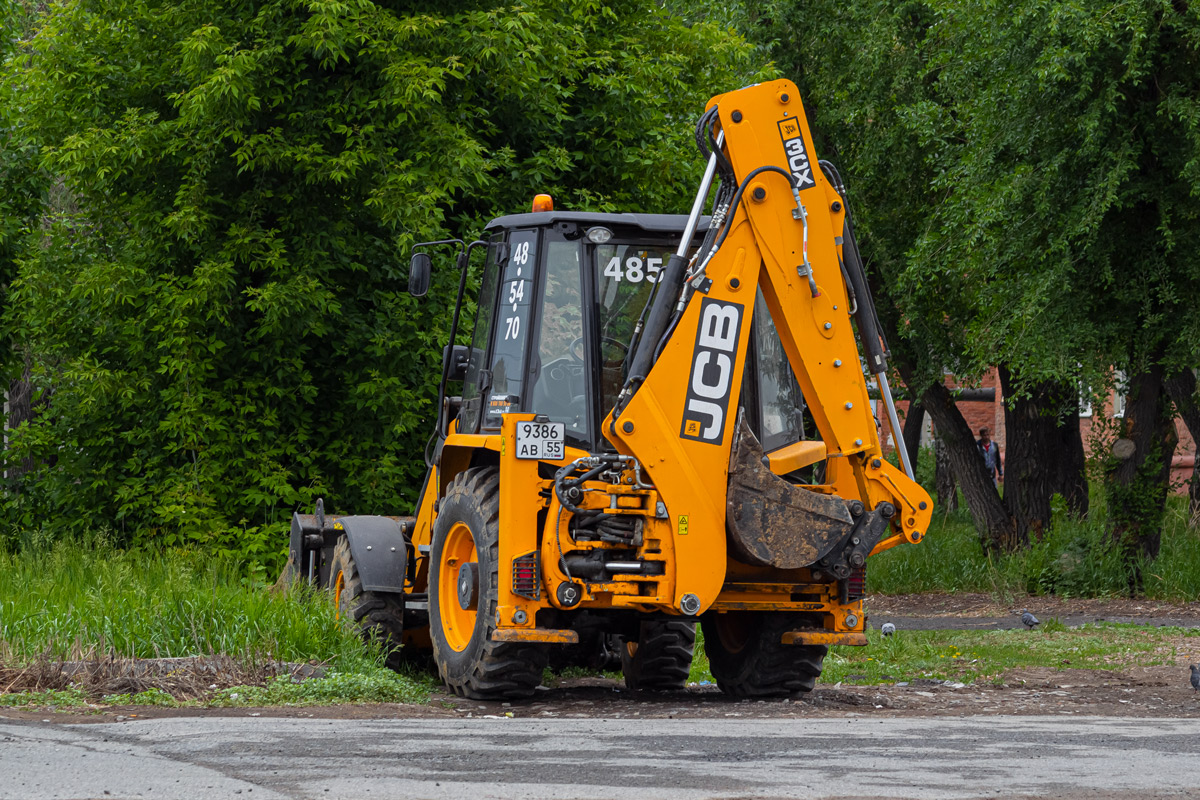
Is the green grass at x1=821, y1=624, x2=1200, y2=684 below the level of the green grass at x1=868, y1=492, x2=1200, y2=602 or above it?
below

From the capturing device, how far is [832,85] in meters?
21.2

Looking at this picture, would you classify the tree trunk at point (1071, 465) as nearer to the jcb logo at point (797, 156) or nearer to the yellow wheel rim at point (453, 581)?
the jcb logo at point (797, 156)

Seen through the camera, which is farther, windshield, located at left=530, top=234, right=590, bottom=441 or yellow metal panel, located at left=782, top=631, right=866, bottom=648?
windshield, located at left=530, top=234, right=590, bottom=441

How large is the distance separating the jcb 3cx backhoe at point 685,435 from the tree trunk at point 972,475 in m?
11.5

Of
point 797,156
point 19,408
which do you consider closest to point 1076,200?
point 797,156

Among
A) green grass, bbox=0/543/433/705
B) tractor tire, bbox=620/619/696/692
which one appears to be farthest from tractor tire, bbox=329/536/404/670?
tractor tire, bbox=620/619/696/692

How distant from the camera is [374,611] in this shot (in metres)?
10.4

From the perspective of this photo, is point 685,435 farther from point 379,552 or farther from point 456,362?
point 379,552

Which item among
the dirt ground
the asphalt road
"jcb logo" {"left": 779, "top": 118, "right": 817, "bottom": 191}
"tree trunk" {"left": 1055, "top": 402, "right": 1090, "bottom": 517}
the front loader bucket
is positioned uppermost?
"jcb logo" {"left": 779, "top": 118, "right": 817, "bottom": 191}

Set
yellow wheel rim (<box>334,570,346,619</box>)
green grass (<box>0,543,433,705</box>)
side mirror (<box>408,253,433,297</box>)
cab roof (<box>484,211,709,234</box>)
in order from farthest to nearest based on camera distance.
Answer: yellow wheel rim (<box>334,570,346,619</box>) → side mirror (<box>408,253,433,297</box>) → cab roof (<box>484,211,709,234</box>) → green grass (<box>0,543,433,705</box>)

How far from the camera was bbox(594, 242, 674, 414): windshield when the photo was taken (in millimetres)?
9016

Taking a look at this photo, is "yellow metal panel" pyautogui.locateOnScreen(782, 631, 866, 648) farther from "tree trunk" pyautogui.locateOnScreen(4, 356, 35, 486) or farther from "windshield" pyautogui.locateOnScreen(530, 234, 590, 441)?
"tree trunk" pyautogui.locateOnScreen(4, 356, 35, 486)

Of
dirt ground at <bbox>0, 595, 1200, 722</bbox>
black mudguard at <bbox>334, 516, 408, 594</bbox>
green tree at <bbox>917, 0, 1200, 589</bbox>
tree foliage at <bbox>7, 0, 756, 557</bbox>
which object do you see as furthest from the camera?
green tree at <bbox>917, 0, 1200, 589</bbox>

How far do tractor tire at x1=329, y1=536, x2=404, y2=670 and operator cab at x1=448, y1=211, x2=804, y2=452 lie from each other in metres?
1.69
